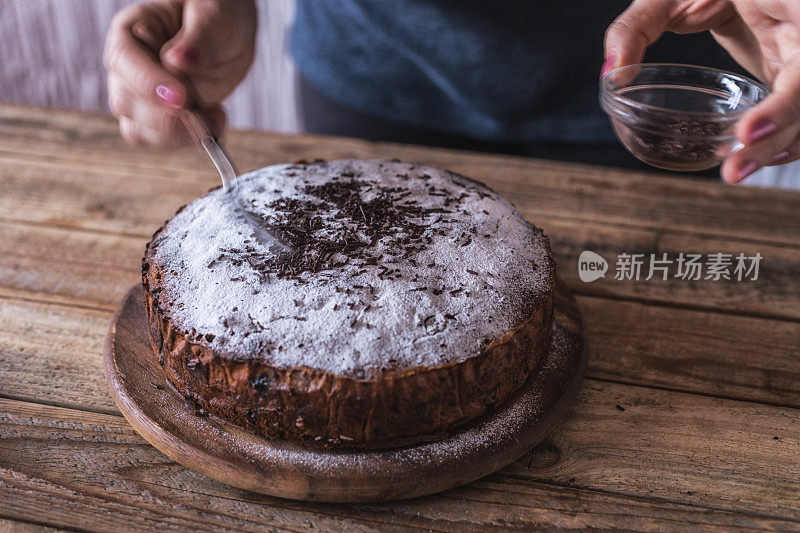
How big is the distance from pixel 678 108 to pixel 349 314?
2.77ft

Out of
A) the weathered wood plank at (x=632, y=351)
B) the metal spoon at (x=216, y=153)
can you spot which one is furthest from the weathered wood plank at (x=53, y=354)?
the metal spoon at (x=216, y=153)

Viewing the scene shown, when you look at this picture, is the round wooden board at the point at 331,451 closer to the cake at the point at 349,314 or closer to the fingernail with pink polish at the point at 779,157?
the cake at the point at 349,314

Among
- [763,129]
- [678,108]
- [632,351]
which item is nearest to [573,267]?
[632,351]

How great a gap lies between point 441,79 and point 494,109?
183 mm

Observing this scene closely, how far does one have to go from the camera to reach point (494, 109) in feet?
6.63

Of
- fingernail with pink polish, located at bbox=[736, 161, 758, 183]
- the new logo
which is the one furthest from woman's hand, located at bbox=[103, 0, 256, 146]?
fingernail with pink polish, located at bbox=[736, 161, 758, 183]

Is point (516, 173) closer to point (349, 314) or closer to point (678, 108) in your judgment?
point (678, 108)

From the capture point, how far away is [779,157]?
1163 millimetres

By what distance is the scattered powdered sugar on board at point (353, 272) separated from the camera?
994mm

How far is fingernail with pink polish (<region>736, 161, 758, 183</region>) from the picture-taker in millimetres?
1080

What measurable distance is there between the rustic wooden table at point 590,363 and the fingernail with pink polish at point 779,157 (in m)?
0.39

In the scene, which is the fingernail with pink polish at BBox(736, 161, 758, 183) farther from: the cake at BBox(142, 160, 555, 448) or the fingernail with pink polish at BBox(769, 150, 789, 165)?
the cake at BBox(142, 160, 555, 448)

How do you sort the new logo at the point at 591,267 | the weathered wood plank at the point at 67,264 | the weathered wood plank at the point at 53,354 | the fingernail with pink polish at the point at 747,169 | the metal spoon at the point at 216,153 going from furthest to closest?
1. the new logo at the point at 591,267
2. the weathered wood plank at the point at 67,264
3. the metal spoon at the point at 216,153
4. the weathered wood plank at the point at 53,354
5. the fingernail with pink polish at the point at 747,169

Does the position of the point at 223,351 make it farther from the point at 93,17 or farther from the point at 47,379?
the point at 93,17
